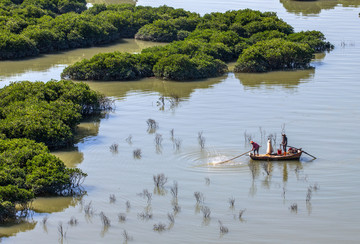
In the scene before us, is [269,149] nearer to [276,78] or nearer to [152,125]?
[152,125]

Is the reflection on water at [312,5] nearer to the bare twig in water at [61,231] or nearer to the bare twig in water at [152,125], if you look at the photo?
the bare twig in water at [152,125]

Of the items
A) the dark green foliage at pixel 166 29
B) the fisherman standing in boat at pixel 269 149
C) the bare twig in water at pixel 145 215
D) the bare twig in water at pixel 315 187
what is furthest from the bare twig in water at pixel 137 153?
the dark green foliage at pixel 166 29

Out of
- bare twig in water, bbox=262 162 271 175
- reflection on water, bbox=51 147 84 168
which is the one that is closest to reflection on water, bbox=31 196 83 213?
reflection on water, bbox=51 147 84 168

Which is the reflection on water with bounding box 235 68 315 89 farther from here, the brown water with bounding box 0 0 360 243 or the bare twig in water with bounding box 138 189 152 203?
the bare twig in water with bounding box 138 189 152 203

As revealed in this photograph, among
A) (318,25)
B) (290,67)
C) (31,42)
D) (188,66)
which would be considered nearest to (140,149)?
(188,66)

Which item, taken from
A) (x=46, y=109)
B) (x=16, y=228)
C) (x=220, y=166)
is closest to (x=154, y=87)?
(x=46, y=109)

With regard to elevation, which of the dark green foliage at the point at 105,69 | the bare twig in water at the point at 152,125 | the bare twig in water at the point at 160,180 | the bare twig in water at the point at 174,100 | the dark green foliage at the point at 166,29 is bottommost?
the bare twig in water at the point at 160,180

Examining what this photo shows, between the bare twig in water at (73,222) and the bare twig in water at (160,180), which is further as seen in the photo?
the bare twig in water at (160,180)
